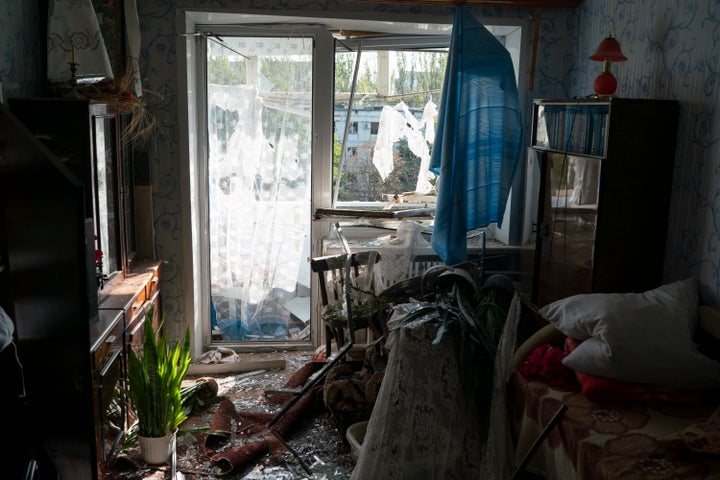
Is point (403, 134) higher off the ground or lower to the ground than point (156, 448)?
higher

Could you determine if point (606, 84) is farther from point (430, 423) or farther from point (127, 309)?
point (127, 309)

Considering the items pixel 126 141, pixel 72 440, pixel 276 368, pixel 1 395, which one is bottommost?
pixel 276 368

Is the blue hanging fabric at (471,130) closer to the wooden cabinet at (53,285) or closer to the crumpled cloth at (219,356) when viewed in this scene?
the crumpled cloth at (219,356)

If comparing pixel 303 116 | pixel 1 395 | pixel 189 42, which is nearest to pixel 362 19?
pixel 303 116

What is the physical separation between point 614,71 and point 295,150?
68.4 inches

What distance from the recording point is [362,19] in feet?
12.1

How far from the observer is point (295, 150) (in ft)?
13.3

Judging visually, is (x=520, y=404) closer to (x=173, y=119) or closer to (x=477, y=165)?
(x=477, y=165)

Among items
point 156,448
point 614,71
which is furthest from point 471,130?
point 156,448

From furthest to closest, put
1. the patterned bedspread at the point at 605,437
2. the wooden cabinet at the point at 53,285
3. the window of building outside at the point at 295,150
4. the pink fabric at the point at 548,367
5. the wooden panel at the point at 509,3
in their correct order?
the window of building outside at the point at 295,150 < the wooden panel at the point at 509,3 < the pink fabric at the point at 548,367 < the wooden cabinet at the point at 53,285 < the patterned bedspread at the point at 605,437

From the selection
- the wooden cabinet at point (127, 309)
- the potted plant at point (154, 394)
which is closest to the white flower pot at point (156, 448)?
the potted plant at point (154, 394)

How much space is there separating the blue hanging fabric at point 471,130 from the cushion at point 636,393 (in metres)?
1.35

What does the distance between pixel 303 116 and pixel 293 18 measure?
1.82ft

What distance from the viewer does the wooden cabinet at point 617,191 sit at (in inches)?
103
